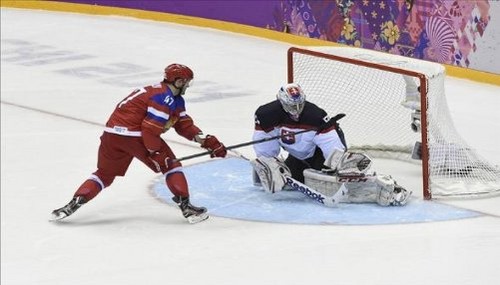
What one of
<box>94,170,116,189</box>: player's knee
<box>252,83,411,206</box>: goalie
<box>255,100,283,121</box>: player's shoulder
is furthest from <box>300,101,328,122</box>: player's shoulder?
<box>94,170,116,189</box>: player's knee

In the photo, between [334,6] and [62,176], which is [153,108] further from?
[334,6]

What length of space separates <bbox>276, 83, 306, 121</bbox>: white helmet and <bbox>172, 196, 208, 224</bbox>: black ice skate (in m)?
0.68

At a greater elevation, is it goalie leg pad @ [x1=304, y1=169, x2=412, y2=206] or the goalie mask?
the goalie mask

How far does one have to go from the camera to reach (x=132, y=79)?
10.9 metres

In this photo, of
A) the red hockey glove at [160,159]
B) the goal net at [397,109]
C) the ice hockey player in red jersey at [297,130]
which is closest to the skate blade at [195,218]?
the red hockey glove at [160,159]

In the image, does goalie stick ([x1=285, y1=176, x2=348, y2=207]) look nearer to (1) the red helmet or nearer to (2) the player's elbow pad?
(2) the player's elbow pad

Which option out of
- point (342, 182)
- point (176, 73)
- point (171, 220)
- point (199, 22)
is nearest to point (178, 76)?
point (176, 73)

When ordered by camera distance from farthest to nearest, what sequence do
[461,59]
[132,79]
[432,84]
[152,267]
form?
[132,79] < [461,59] < [432,84] < [152,267]

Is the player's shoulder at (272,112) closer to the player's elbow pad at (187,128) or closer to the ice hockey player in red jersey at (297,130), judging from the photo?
the ice hockey player in red jersey at (297,130)

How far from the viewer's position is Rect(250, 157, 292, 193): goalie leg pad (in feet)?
22.6

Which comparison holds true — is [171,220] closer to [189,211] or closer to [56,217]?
[189,211]

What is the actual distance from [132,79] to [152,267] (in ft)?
16.8

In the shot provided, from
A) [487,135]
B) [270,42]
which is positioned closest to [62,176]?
[487,135]

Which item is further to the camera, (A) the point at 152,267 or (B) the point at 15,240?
(B) the point at 15,240
